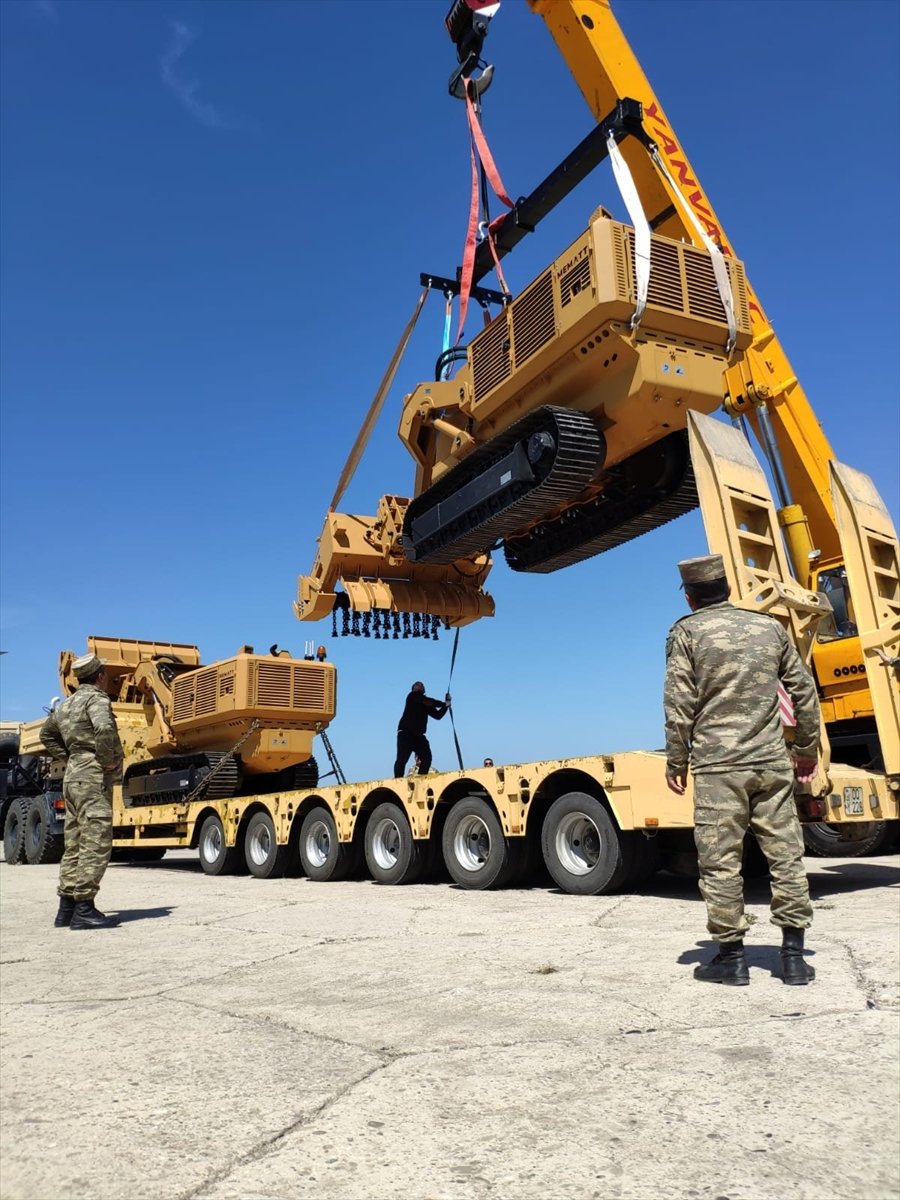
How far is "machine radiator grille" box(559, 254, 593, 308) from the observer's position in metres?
6.67

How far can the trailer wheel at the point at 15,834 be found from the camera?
1495 cm

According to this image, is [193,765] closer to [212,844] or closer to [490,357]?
[212,844]

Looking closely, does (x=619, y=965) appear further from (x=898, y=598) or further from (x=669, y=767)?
(x=898, y=598)

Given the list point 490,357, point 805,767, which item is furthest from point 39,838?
point 805,767

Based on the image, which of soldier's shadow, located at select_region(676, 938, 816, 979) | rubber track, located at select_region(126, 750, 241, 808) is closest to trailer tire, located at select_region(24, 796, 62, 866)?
rubber track, located at select_region(126, 750, 241, 808)

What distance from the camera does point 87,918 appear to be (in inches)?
247

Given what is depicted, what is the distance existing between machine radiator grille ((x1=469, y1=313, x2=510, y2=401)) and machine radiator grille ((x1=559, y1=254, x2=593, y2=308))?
0.94m

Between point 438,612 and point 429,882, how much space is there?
132 inches

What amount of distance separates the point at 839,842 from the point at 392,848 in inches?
173

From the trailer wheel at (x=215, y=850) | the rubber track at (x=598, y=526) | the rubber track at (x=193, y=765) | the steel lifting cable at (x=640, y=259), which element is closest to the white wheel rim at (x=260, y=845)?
the trailer wheel at (x=215, y=850)

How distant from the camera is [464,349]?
28.9ft

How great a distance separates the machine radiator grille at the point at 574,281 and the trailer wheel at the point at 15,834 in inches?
505

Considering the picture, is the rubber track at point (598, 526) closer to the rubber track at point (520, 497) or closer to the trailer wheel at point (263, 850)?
the rubber track at point (520, 497)

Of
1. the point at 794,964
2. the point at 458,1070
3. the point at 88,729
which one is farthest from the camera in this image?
the point at 88,729
